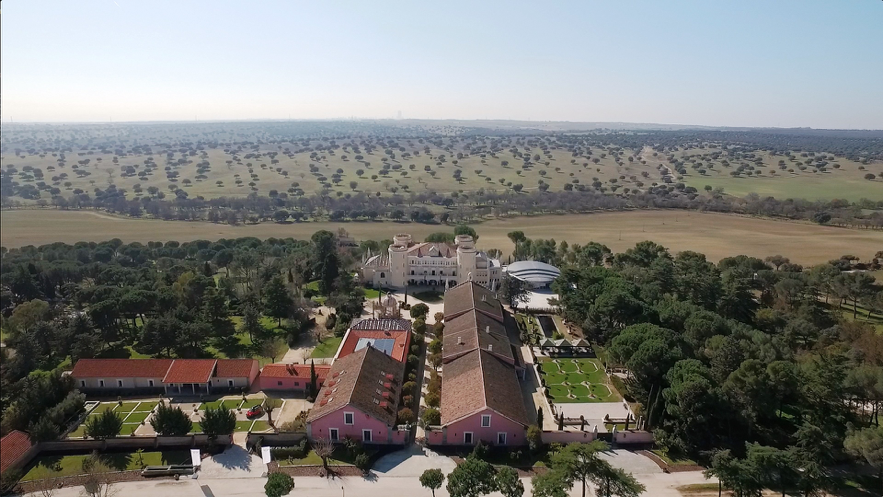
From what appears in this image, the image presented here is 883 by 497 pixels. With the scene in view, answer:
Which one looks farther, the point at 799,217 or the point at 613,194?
the point at 613,194


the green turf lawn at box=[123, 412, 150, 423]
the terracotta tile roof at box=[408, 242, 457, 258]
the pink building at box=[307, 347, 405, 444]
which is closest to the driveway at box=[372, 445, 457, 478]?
the pink building at box=[307, 347, 405, 444]

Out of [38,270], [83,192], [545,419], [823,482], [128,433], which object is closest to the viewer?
[823,482]

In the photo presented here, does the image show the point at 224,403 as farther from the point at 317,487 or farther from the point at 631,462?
the point at 631,462

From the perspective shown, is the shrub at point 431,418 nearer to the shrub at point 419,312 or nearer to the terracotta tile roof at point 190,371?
the terracotta tile roof at point 190,371

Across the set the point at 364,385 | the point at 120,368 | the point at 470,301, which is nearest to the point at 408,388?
the point at 364,385

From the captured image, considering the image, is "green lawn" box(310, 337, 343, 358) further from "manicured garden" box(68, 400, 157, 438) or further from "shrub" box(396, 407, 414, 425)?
"shrub" box(396, 407, 414, 425)

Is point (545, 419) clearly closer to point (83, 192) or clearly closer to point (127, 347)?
point (127, 347)

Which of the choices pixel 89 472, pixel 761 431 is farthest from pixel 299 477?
pixel 761 431

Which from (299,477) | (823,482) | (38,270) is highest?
(38,270)
